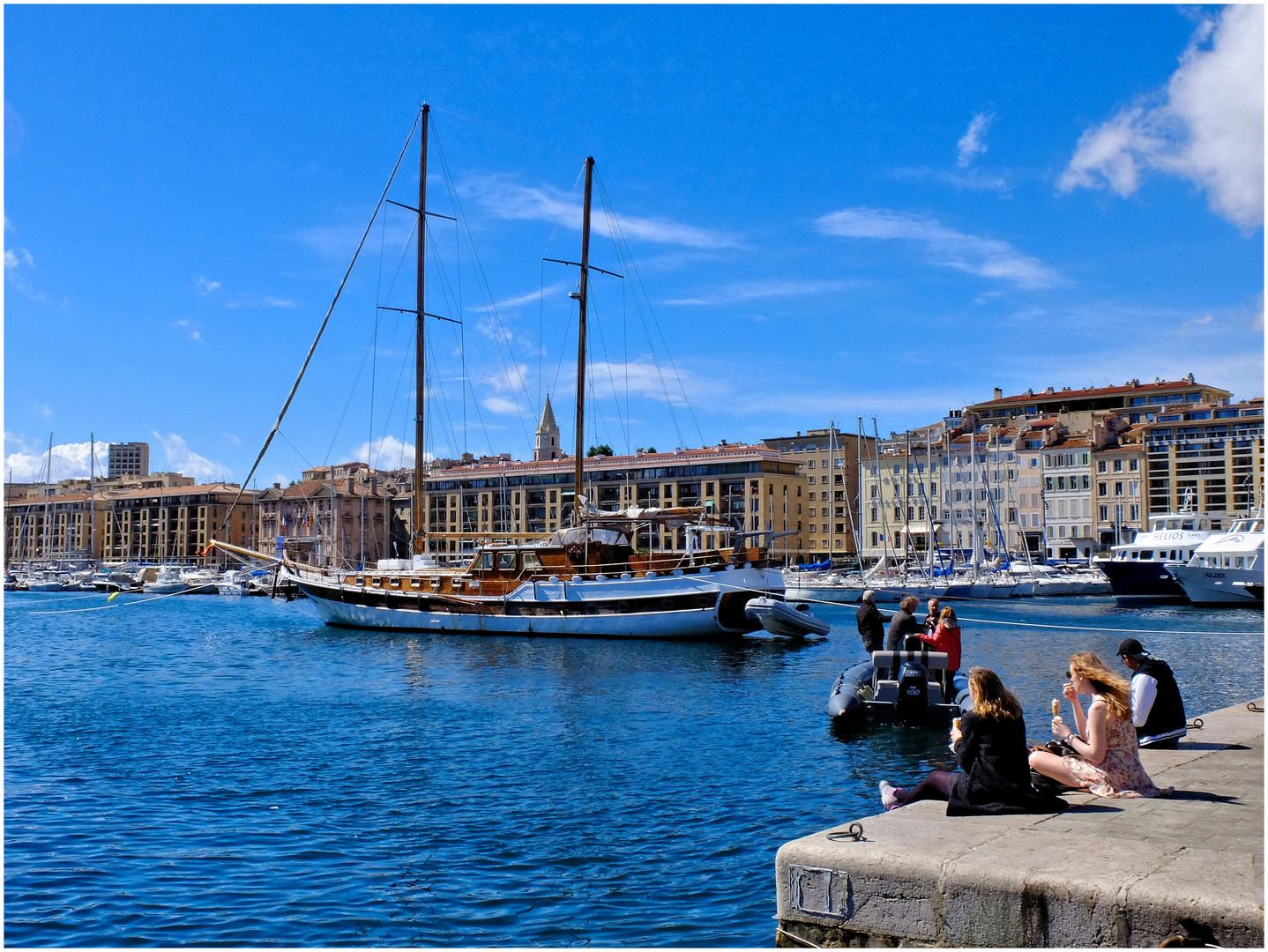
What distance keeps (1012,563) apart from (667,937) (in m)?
80.8

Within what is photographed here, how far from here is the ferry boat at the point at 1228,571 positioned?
60094 mm

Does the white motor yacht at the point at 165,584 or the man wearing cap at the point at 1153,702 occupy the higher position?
the man wearing cap at the point at 1153,702

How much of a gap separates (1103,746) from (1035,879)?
9.33ft

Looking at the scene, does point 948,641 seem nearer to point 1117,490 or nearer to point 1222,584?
point 1222,584

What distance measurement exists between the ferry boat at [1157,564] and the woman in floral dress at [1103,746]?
58633 millimetres

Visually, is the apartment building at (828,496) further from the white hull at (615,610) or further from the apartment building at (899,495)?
the white hull at (615,610)

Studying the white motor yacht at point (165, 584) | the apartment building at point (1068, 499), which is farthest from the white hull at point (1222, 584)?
the white motor yacht at point (165, 584)

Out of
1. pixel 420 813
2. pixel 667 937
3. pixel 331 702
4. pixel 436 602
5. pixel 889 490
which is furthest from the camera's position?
pixel 889 490

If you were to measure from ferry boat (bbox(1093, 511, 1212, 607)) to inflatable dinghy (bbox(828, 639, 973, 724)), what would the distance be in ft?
164

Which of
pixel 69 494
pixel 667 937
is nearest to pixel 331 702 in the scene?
pixel 667 937

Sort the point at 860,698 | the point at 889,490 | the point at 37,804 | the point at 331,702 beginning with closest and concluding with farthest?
the point at 37,804 < the point at 860,698 < the point at 331,702 < the point at 889,490

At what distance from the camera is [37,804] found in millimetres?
13852

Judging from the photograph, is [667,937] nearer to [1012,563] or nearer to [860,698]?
[860,698]

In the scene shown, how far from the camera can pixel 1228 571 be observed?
197 feet
